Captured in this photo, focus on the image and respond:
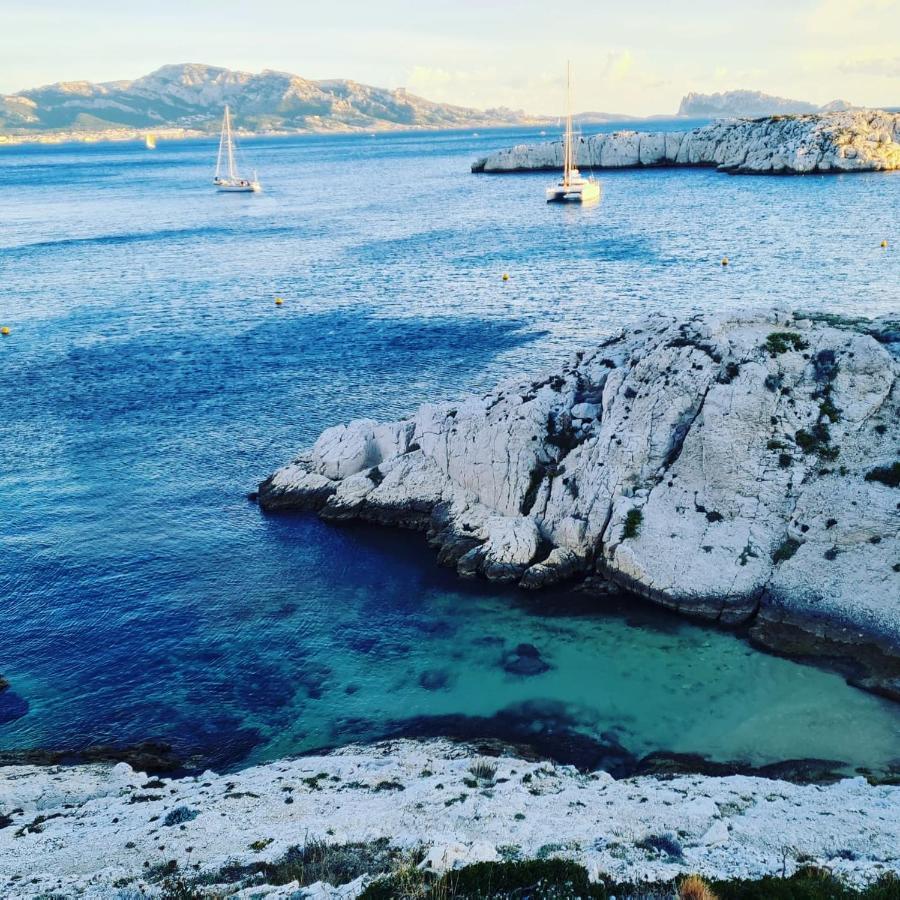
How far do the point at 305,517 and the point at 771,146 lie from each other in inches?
6383

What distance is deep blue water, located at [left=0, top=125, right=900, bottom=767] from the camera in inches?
1074

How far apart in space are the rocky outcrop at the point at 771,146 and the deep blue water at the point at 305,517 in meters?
49.5

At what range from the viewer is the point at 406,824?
19531 millimetres

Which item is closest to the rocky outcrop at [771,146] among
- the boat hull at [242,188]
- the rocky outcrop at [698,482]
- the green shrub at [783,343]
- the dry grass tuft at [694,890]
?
the boat hull at [242,188]

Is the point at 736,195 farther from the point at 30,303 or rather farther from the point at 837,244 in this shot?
the point at 30,303

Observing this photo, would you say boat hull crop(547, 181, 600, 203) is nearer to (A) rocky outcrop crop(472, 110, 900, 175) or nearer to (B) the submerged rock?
(A) rocky outcrop crop(472, 110, 900, 175)

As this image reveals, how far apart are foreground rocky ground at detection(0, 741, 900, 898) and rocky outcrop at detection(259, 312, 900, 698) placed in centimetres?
973

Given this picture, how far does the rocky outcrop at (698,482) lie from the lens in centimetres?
3044

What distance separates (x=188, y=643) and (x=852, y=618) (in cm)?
2557

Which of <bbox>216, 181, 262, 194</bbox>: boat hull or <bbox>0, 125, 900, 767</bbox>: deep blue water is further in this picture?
<bbox>216, 181, 262, 194</bbox>: boat hull

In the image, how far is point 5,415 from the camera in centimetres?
5462

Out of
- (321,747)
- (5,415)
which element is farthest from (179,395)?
(321,747)

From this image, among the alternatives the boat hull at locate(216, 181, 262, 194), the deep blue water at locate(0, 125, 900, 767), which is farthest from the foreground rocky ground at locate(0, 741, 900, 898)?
the boat hull at locate(216, 181, 262, 194)

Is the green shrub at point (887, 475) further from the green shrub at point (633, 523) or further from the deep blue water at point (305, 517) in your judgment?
the green shrub at point (633, 523)
